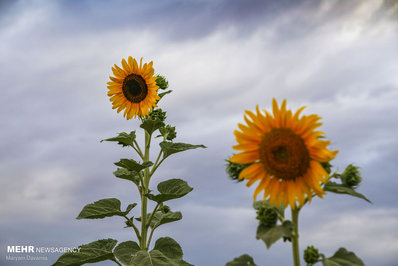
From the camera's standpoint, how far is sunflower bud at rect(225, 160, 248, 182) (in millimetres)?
2856

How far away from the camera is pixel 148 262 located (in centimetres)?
423

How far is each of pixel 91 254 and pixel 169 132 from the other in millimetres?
1685

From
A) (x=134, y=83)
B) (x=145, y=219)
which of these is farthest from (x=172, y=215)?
(x=134, y=83)

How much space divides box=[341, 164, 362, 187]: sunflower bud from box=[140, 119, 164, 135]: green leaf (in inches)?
101

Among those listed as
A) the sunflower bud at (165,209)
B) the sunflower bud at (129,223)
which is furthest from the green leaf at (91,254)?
the sunflower bud at (165,209)

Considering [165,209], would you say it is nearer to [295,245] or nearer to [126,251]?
[126,251]

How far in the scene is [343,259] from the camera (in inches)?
103

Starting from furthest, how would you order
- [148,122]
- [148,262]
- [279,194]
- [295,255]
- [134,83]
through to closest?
[134,83] → [148,122] → [148,262] → [279,194] → [295,255]

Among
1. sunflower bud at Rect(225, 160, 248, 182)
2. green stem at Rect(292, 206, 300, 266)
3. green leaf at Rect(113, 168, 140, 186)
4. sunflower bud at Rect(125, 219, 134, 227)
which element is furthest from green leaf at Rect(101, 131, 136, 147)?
green stem at Rect(292, 206, 300, 266)

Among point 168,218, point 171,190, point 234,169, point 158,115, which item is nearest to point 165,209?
point 168,218

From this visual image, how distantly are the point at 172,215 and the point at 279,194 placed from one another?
2635mm

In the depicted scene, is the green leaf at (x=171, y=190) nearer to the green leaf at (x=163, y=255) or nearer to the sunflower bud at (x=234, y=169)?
the green leaf at (x=163, y=255)

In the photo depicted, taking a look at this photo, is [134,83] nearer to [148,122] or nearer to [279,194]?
[148,122]

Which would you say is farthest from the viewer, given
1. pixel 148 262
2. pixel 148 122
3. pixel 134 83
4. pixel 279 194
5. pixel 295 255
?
pixel 134 83
